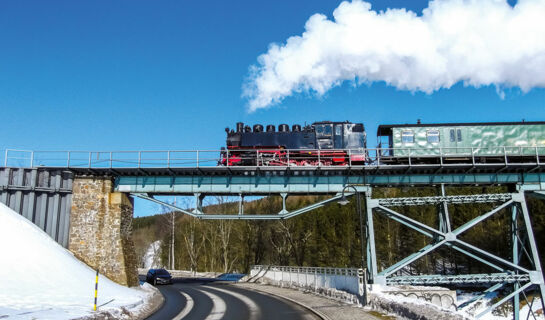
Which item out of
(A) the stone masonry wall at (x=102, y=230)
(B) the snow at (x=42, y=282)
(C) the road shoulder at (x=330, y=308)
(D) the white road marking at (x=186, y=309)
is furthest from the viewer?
(A) the stone masonry wall at (x=102, y=230)

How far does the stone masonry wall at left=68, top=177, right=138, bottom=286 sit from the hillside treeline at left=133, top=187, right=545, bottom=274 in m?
27.7

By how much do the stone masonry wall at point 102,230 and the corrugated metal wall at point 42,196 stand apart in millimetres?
481

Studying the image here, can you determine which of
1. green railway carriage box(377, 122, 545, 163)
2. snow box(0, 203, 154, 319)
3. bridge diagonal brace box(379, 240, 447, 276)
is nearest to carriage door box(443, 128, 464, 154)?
green railway carriage box(377, 122, 545, 163)

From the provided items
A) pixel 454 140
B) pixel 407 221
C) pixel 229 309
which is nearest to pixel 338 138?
pixel 454 140

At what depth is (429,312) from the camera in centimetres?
1170

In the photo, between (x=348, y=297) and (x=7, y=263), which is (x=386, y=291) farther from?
(x=7, y=263)

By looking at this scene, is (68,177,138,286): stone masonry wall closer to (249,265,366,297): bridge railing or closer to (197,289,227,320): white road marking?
(197,289,227,320): white road marking

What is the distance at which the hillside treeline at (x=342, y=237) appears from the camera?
45.6 meters

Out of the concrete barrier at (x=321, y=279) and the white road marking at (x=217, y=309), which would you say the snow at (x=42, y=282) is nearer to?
the white road marking at (x=217, y=309)

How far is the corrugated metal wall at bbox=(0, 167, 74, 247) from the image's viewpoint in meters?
23.9

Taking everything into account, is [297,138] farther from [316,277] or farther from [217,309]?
[217,309]

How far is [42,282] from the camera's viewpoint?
658 inches

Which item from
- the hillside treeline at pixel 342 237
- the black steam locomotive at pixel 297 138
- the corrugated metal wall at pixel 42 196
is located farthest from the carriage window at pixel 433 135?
the corrugated metal wall at pixel 42 196

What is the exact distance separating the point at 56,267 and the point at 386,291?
15.4m
